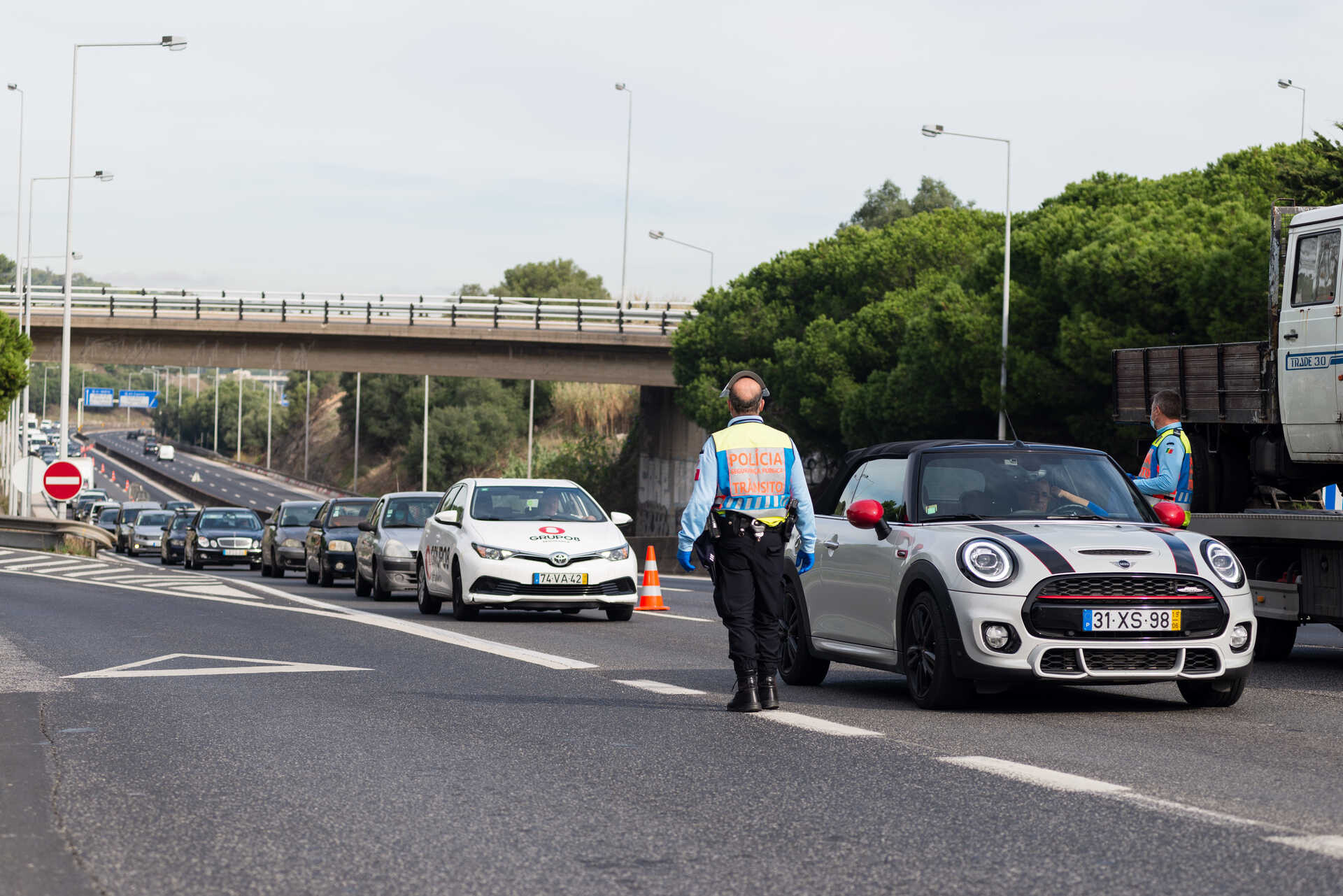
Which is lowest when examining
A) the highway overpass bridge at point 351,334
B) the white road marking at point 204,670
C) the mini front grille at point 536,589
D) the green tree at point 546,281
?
the white road marking at point 204,670

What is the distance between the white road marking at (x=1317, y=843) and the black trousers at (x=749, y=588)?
3.75 metres

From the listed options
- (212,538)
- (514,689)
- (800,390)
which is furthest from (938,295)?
(514,689)

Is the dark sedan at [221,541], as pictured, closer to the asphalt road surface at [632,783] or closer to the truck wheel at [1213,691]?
the asphalt road surface at [632,783]

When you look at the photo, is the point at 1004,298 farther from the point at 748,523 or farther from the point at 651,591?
the point at 748,523

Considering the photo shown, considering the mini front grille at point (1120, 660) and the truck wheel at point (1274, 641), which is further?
the truck wheel at point (1274, 641)

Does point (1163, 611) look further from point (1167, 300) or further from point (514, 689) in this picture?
point (1167, 300)

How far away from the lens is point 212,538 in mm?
42969

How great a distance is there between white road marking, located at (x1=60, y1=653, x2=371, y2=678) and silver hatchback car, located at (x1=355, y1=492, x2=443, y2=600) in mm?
10182

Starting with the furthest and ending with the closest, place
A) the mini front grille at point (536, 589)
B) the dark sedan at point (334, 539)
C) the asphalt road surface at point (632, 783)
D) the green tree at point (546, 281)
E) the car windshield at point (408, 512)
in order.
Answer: the green tree at point (546, 281) → the dark sedan at point (334, 539) → the car windshield at point (408, 512) → the mini front grille at point (536, 589) → the asphalt road surface at point (632, 783)

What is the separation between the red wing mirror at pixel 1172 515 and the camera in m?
10.5

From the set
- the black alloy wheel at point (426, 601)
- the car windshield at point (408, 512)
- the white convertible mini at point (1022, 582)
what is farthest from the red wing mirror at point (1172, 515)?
the car windshield at point (408, 512)

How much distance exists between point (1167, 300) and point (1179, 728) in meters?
32.8

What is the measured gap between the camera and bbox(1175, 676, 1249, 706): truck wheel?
988 centimetres

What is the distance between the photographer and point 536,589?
18406mm
